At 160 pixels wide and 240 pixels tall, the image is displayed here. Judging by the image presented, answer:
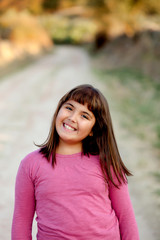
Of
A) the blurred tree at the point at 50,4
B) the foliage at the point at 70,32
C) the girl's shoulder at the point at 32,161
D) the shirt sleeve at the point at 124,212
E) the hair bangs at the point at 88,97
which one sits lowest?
the shirt sleeve at the point at 124,212

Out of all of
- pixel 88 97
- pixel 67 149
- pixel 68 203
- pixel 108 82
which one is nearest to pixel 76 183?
pixel 68 203

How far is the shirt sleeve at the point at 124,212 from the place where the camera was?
165 cm

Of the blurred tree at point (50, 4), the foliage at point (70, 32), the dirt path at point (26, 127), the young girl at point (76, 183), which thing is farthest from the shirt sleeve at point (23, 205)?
the foliage at point (70, 32)

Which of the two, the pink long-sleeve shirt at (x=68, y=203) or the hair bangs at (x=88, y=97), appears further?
the hair bangs at (x=88, y=97)

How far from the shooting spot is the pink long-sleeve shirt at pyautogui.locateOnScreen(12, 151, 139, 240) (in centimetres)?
153

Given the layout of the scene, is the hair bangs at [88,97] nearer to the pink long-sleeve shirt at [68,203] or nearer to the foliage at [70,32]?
the pink long-sleeve shirt at [68,203]

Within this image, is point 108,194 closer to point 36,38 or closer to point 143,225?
point 143,225

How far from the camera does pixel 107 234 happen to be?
1555mm

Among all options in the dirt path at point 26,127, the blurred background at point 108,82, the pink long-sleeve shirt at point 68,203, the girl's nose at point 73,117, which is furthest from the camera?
the blurred background at point 108,82

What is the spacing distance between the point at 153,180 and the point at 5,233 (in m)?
1.69

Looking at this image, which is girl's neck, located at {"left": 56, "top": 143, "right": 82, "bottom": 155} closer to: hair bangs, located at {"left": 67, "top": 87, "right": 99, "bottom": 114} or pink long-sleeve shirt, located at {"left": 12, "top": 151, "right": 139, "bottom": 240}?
pink long-sleeve shirt, located at {"left": 12, "top": 151, "right": 139, "bottom": 240}

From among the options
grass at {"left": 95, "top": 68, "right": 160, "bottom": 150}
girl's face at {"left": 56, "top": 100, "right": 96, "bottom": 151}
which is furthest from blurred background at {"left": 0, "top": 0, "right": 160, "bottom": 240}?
girl's face at {"left": 56, "top": 100, "right": 96, "bottom": 151}

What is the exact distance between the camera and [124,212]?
1.67m

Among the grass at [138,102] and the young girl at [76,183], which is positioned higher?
the grass at [138,102]
